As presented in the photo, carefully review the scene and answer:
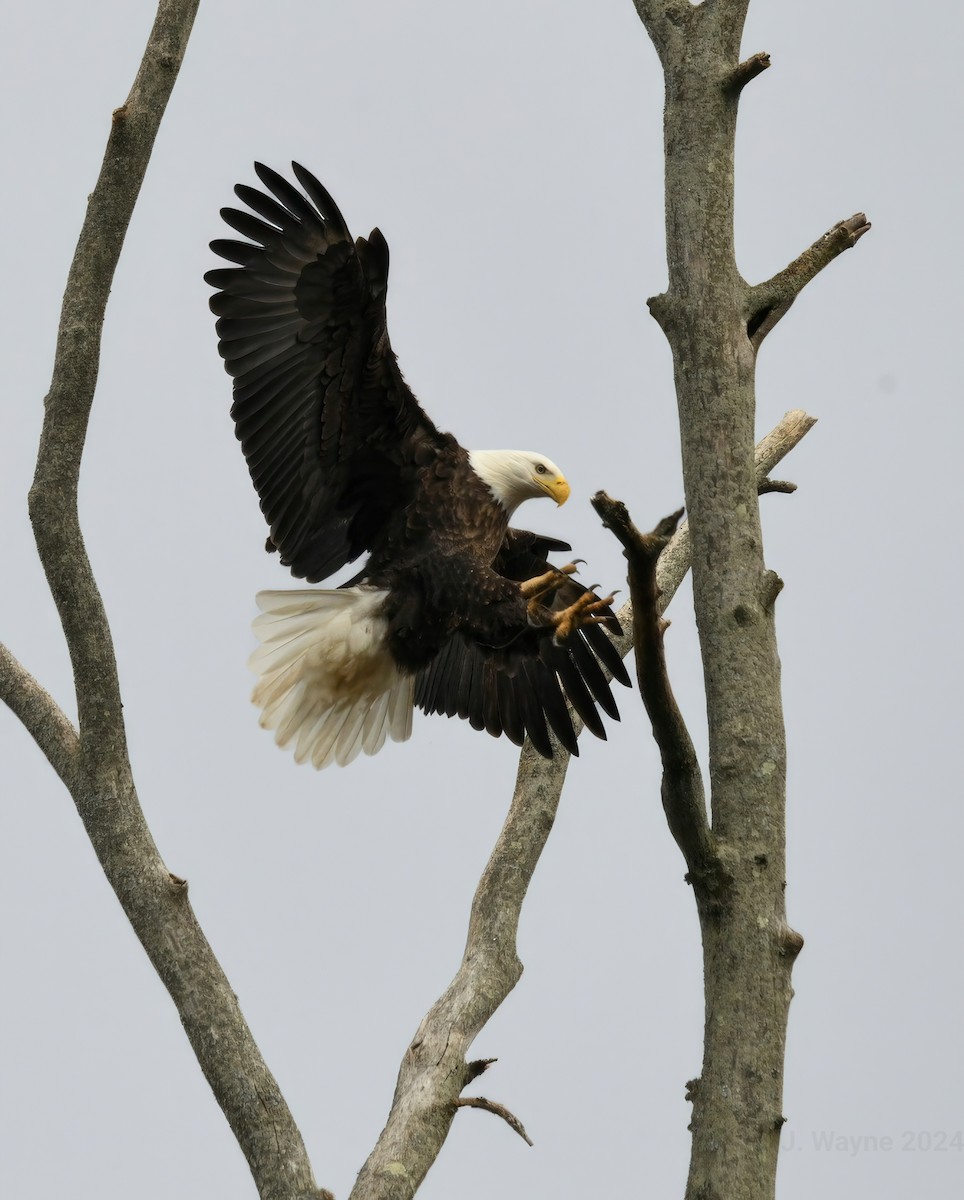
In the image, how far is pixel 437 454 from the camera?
463 cm

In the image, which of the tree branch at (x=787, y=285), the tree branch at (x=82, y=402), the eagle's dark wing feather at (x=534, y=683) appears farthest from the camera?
the eagle's dark wing feather at (x=534, y=683)

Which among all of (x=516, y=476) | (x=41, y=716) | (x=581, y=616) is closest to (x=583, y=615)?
(x=581, y=616)

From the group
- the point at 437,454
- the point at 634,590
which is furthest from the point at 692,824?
the point at 437,454

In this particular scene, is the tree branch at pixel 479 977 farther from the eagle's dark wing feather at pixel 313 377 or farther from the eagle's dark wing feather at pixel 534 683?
the eagle's dark wing feather at pixel 313 377

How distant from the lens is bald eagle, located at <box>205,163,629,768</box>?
4250mm

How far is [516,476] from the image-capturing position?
4.78 m

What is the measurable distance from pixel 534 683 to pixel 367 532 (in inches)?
31.0

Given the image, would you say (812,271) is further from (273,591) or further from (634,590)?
(273,591)

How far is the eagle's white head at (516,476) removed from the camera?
4715 mm

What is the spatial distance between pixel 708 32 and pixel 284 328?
60.3 inches

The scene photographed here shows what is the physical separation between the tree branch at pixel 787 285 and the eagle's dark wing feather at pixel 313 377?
1245mm

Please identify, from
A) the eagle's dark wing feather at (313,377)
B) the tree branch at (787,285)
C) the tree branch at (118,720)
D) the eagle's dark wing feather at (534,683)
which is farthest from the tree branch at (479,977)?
the eagle's dark wing feather at (313,377)

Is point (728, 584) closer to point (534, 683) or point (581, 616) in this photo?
point (581, 616)

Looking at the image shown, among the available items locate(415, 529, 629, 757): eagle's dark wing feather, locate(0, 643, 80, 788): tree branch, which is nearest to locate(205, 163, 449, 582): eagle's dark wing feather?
locate(415, 529, 629, 757): eagle's dark wing feather
